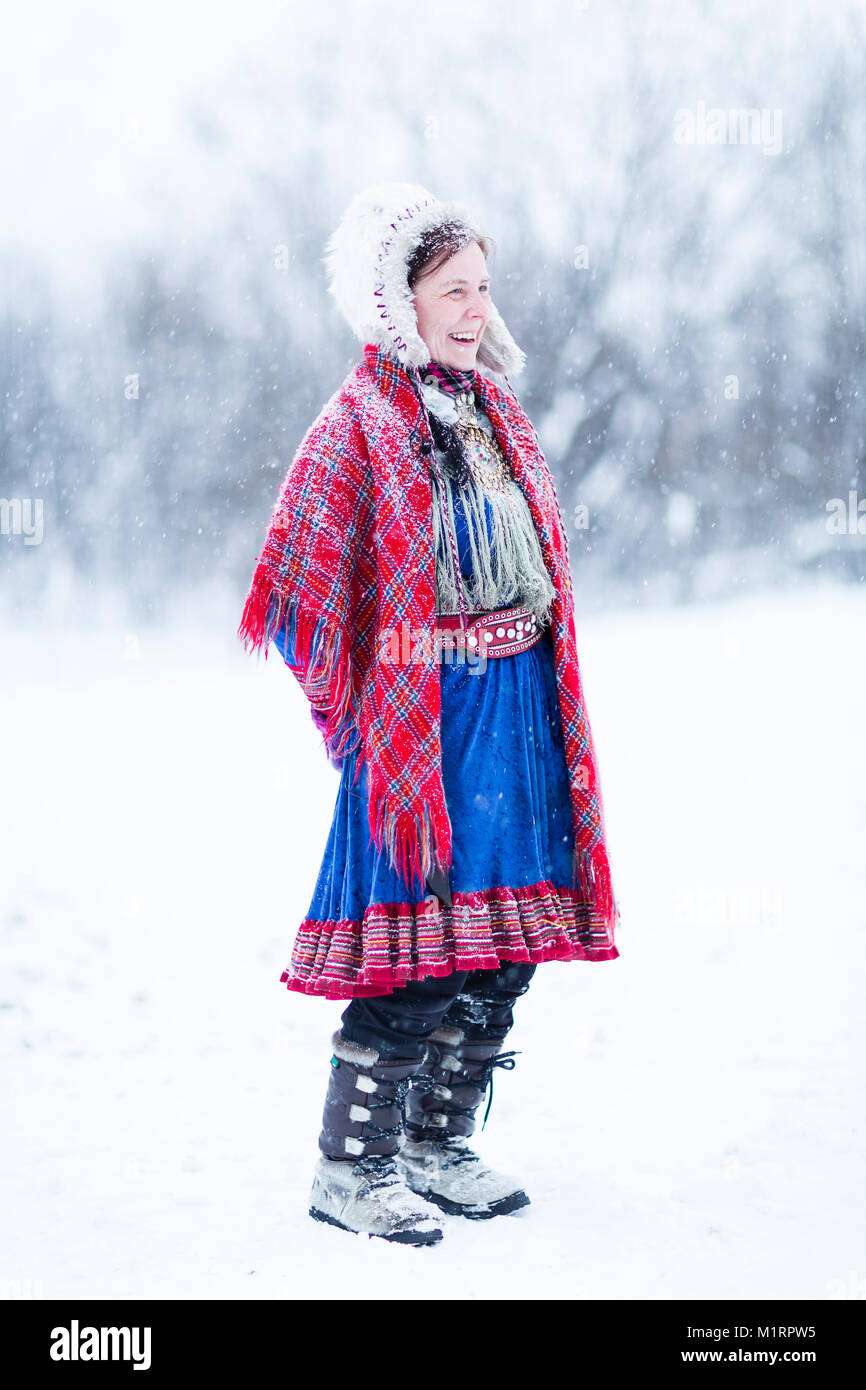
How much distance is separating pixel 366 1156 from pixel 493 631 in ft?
2.85

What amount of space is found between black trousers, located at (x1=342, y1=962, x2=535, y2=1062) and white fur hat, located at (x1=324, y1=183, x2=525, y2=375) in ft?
3.21

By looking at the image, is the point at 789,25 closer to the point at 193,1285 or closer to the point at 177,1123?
the point at 177,1123

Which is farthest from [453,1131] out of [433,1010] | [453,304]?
[453,304]

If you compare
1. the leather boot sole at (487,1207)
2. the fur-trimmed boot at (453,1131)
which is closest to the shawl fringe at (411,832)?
the fur-trimmed boot at (453,1131)

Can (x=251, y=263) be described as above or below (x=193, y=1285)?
above

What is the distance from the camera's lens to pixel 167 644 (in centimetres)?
556

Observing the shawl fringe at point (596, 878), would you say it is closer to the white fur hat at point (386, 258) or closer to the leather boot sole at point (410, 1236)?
the leather boot sole at point (410, 1236)

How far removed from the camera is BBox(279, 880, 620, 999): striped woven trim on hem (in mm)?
1769

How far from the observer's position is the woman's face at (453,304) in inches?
74.4

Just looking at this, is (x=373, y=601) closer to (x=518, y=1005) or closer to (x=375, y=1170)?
(x=375, y=1170)

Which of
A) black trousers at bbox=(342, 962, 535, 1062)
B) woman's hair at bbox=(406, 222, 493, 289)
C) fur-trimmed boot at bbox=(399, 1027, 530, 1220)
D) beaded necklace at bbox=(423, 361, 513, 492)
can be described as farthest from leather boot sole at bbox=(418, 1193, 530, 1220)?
woman's hair at bbox=(406, 222, 493, 289)

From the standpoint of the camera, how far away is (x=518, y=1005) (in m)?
3.21

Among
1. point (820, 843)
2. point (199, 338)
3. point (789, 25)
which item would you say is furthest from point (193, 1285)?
point (789, 25)

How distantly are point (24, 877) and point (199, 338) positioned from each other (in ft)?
9.31
